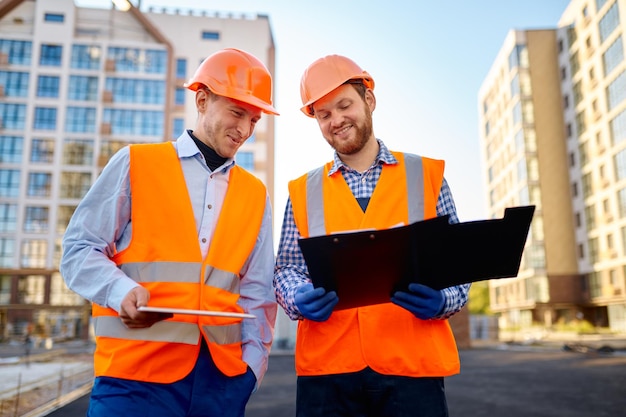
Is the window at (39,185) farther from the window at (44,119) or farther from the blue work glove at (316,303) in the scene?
the blue work glove at (316,303)

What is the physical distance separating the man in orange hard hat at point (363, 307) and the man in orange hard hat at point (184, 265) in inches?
9.7

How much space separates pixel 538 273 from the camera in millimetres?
49312

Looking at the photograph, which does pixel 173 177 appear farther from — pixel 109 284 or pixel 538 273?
pixel 538 273

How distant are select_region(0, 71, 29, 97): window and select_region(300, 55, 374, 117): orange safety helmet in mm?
49852

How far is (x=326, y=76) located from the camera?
9.78ft

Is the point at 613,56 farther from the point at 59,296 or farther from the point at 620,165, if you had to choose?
the point at 59,296

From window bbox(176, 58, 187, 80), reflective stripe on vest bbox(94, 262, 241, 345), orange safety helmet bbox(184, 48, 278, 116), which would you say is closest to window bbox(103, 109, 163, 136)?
window bbox(176, 58, 187, 80)

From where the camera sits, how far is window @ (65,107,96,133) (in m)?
45.8

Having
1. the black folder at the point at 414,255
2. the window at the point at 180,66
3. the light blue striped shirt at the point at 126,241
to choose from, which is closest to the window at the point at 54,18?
the window at the point at 180,66

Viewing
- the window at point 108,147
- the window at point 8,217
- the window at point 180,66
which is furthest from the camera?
the window at point 180,66

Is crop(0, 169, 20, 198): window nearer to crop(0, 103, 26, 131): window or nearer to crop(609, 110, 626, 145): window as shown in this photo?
crop(0, 103, 26, 131): window

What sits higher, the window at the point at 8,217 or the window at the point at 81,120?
the window at the point at 81,120

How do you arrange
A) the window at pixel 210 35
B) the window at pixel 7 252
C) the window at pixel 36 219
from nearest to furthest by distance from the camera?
the window at pixel 7 252 → the window at pixel 36 219 → the window at pixel 210 35

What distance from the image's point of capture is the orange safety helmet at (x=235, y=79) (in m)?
2.83
